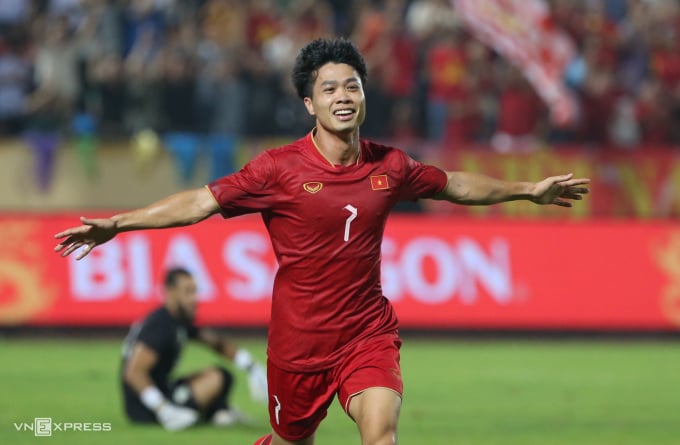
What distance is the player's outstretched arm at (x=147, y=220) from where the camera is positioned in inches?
277

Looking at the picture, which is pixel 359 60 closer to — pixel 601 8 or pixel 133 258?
pixel 133 258

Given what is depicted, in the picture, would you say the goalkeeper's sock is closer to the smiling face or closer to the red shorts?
the red shorts

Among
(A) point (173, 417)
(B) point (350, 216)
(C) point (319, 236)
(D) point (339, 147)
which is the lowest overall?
(A) point (173, 417)

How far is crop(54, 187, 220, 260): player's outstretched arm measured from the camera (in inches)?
277

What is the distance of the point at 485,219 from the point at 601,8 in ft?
20.2

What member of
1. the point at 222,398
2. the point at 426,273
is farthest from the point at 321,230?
the point at 426,273

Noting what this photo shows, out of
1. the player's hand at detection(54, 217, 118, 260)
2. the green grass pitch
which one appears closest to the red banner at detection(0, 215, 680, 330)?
the green grass pitch

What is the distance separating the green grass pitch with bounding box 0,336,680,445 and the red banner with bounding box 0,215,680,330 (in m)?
0.38

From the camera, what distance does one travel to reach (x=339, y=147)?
24.1 ft

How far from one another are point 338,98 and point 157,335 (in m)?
4.90

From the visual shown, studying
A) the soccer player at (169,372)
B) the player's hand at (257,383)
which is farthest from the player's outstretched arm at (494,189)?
the soccer player at (169,372)

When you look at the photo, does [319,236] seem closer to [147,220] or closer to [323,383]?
[323,383]

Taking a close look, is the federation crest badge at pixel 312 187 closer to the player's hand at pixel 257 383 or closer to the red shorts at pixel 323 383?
the red shorts at pixel 323 383

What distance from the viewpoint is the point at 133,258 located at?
57.8ft
